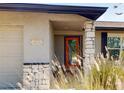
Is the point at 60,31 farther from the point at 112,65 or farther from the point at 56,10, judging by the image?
the point at 112,65

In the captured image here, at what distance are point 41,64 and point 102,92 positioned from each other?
861cm

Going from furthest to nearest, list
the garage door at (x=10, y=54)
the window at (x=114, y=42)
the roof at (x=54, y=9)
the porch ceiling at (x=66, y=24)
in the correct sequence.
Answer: the window at (x=114, y=42)
the porch ceiling at (x=66, y=24)
the garage door at (x=10, y=54)
the roof at (x=54, y=9)

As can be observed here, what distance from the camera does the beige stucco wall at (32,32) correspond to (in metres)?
12.3

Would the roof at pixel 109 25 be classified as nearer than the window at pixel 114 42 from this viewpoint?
Yes

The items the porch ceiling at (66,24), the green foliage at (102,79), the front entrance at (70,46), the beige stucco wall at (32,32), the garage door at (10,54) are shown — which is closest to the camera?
the green foliage at (102,79)

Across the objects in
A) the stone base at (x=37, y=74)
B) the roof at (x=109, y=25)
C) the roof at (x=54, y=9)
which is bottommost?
the stone base at (x=37, y=74)

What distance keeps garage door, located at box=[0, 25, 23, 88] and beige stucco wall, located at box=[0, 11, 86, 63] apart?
34 cm

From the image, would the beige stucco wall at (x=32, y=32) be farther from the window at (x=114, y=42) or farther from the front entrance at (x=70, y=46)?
the front entrance at (x=70, y=46)

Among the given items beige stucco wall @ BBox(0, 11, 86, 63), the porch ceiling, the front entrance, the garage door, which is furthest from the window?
the garage door

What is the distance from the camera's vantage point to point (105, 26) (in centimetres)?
1788

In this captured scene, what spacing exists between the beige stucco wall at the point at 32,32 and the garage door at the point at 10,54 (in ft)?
1.11

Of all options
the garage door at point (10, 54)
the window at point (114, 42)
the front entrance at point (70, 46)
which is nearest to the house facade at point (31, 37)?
the garage door at point (10, 54)

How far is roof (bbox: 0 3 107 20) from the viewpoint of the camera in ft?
38.2

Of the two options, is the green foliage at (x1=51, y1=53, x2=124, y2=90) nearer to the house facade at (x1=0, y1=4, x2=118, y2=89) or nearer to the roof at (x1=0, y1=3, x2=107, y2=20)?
the house facade at (x1=0, y1=4, x2=118, y2=89)
